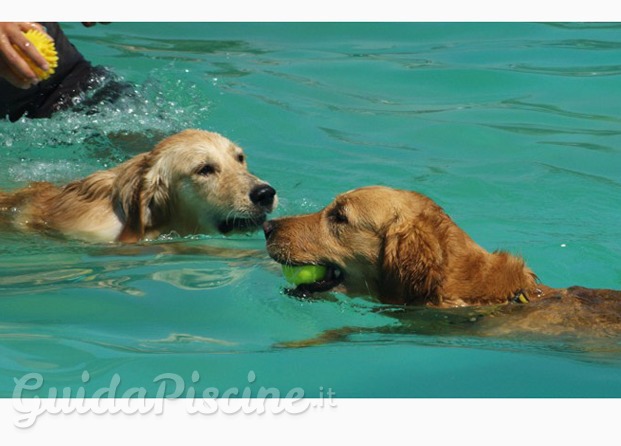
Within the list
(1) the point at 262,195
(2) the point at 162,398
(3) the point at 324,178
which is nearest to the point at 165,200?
(1) the point at 262,195

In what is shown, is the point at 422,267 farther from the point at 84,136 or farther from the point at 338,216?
the point at 84,136

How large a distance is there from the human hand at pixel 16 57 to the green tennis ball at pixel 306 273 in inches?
82.1

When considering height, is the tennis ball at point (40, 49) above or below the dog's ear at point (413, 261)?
above

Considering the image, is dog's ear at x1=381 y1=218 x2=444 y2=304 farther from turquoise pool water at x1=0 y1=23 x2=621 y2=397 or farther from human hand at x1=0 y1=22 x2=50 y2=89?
human hand at x1=0 y1=22 x2=50 y2=89

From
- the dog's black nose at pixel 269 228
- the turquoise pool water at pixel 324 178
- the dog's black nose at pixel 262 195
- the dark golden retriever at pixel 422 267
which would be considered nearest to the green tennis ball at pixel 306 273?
the dark golden retriever at pixel 422 267

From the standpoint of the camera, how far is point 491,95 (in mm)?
12992

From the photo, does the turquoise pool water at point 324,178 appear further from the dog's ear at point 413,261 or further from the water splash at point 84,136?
the dog's ear at point 413,261

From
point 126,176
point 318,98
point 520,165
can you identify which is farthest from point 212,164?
point 318,98

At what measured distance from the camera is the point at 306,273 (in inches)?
267

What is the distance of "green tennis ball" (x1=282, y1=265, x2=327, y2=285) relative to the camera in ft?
22.3

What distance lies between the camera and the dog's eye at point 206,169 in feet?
28.5

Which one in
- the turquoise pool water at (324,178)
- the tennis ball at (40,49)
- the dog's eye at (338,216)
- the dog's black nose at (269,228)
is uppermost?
the tennis ball at (40,49)

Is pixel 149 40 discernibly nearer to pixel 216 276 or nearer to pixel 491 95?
pixel 491 95

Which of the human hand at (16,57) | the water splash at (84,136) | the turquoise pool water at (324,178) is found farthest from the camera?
the water splash at (84,136)
